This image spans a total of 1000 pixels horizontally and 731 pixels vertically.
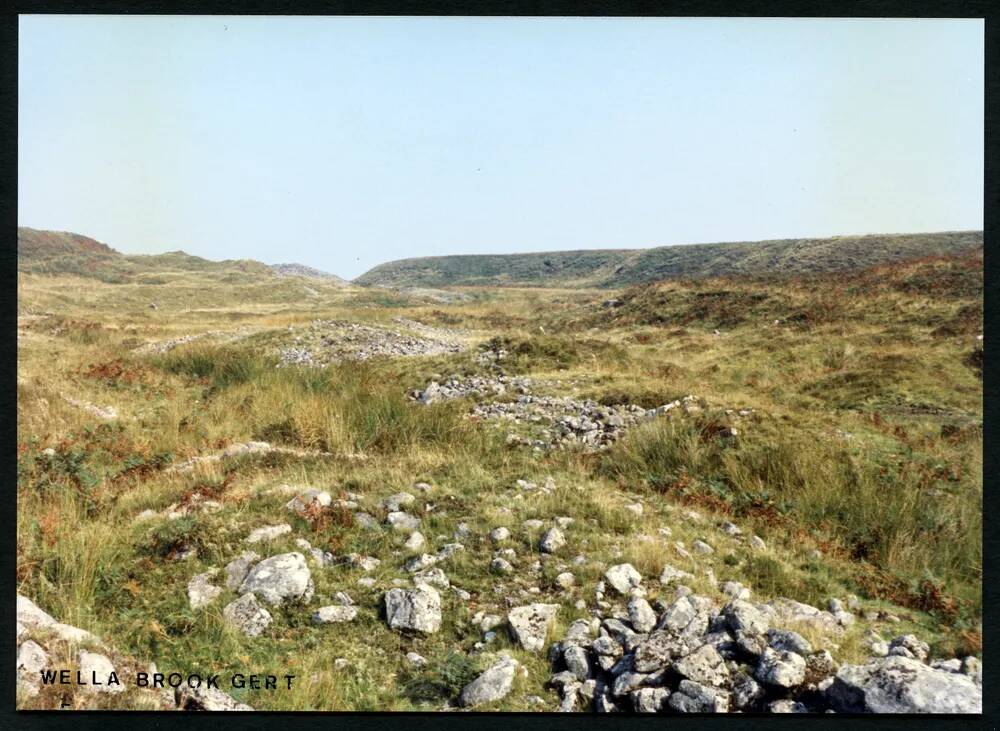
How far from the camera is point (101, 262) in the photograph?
223 ft

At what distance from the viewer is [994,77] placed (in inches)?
175

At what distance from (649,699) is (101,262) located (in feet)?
266

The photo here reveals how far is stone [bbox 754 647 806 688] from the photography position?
10.8 feet

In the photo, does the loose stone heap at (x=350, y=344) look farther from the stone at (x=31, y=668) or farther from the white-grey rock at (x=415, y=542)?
the stone at (x=31, y=668)

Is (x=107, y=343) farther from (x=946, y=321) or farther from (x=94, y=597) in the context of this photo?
(x=946, y=321)

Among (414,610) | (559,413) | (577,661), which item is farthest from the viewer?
(559,413)

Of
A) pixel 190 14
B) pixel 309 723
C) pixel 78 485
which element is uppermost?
pixel 190 14

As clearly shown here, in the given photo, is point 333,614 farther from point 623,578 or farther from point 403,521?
point 623,578

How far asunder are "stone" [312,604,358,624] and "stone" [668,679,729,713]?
213cm

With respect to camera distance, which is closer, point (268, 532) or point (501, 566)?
point (501, 566)

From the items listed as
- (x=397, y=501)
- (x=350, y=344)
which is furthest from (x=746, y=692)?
(x=350, y=344)

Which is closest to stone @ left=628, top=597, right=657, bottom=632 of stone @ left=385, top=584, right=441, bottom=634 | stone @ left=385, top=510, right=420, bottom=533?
stone @ left=385, top=584, right=441, bottom=634

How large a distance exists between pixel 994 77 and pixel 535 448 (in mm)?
5914

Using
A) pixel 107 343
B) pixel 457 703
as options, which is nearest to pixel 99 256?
pixel 107 343
